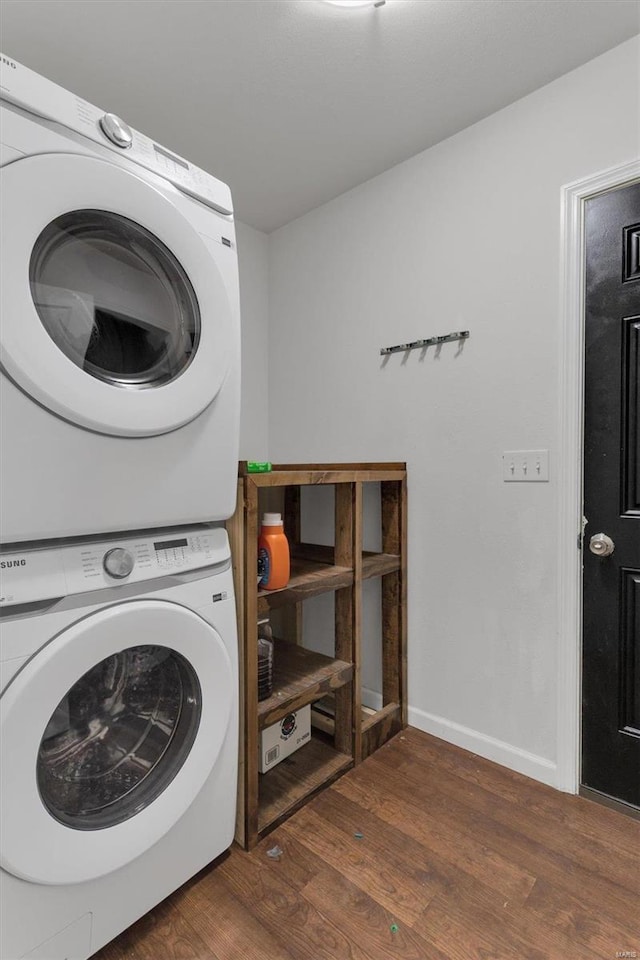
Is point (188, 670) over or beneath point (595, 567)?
beneath

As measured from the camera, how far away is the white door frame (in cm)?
155

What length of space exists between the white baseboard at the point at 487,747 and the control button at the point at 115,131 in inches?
81.9

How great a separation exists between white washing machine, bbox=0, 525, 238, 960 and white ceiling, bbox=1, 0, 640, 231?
4.69 feet

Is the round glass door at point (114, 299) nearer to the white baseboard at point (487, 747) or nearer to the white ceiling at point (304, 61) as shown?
the white ceiling at point (304, 61)

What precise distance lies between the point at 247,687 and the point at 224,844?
1.28 ft

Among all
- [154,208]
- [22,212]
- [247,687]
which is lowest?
[247,687]

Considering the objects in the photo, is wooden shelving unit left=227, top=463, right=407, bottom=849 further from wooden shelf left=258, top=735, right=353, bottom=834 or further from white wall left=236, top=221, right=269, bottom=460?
white wall left=236, top=221, right=269, bottom=460

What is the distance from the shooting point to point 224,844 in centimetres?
127

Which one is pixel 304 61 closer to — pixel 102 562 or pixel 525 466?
pixel 525 466

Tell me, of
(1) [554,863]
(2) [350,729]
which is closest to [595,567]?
(1) [554,863]

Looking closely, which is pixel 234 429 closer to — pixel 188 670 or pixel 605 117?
pixel 188 670

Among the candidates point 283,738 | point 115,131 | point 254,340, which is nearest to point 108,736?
point 283,738

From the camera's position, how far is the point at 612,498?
4.98ft

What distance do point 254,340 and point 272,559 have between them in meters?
1.44
